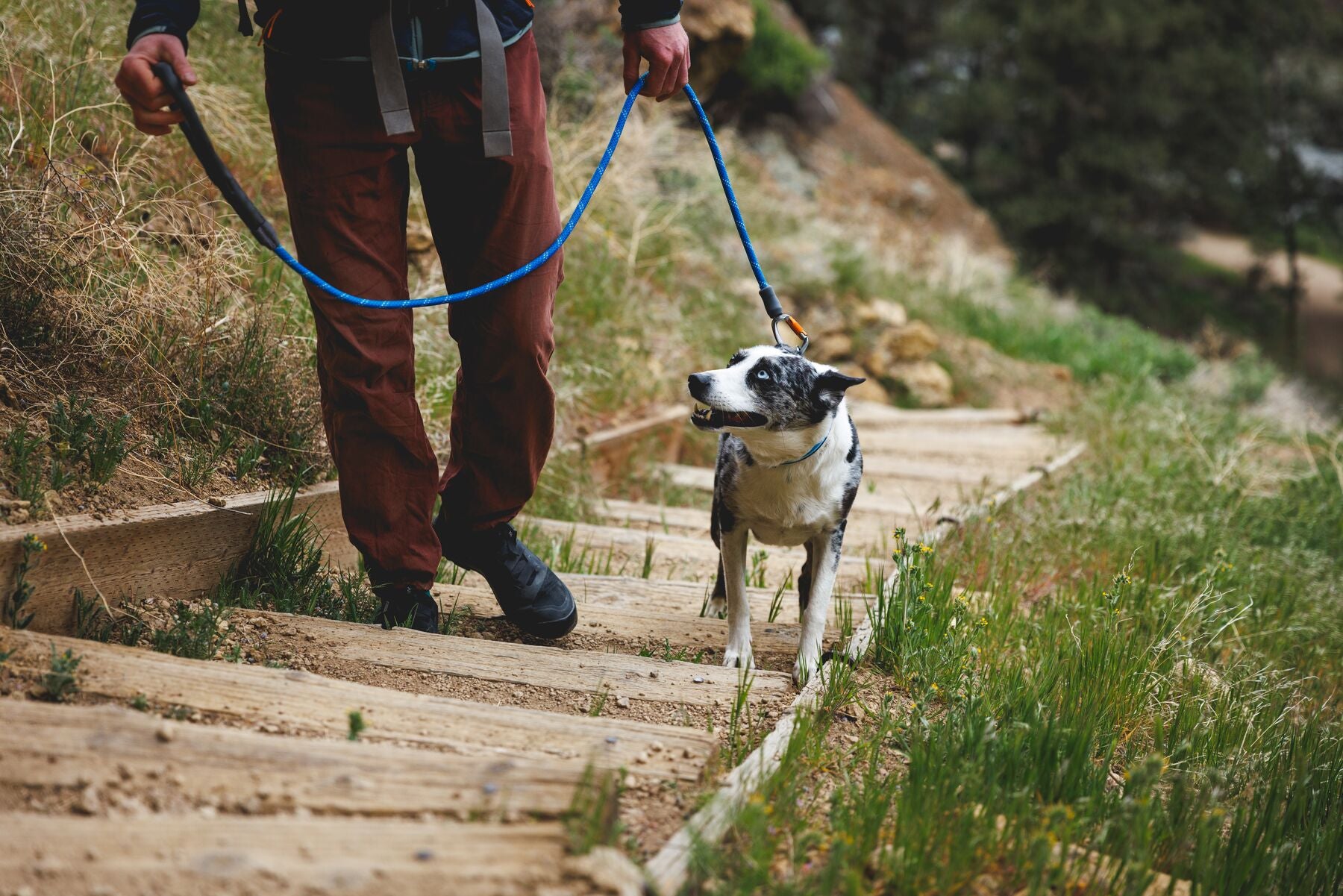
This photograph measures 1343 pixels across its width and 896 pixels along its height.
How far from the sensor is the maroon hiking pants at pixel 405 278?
7.87ft

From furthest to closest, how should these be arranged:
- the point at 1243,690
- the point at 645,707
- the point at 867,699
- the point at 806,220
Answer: the point at 806,220 < the point at 1243,690 < the point at 867,699 < the point at 645,707

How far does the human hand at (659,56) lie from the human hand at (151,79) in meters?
1.08

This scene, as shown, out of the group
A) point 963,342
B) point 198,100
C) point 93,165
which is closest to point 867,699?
point 93,165

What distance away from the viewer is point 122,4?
17.5ft

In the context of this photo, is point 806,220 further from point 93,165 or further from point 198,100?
point 93,165

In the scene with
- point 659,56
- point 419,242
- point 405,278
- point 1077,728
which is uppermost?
point 659,56

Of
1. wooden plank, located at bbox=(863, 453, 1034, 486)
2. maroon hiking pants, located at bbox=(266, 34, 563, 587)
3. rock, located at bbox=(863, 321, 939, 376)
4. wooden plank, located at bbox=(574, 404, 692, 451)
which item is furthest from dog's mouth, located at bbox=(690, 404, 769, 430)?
rock, located at bbox=(863, 321, 939, 376)

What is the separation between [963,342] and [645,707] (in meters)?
8.05

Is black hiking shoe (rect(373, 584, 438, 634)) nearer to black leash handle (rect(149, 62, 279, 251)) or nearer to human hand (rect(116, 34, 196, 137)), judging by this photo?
black leash handle (rect(149, 62, 279, 251))

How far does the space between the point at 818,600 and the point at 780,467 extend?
0.37 metres

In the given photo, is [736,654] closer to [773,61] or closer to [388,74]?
[388,74]

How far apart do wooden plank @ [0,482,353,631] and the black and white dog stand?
1199 millimetres

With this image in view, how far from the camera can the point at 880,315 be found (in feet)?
30.2

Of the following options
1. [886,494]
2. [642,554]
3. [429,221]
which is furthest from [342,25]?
[886,494]
